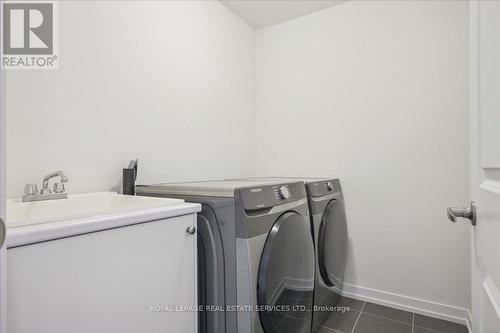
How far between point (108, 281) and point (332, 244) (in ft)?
4.69

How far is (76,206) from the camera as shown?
1.27m

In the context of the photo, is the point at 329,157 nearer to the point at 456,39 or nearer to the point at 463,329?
the point at 456,39

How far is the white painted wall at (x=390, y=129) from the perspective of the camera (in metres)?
1.89

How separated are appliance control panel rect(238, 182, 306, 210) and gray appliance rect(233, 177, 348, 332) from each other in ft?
0.80

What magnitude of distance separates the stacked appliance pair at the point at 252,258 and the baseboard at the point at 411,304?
91 centimetres

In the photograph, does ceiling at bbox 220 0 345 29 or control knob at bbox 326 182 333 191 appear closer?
control knob at bbox 326 182 333 191

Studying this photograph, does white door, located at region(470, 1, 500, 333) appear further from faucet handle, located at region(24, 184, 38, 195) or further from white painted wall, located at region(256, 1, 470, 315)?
faucet handle, located at region(24, 184, 38, 195)

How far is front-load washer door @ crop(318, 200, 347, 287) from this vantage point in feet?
5.61

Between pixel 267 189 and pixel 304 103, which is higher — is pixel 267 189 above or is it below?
below

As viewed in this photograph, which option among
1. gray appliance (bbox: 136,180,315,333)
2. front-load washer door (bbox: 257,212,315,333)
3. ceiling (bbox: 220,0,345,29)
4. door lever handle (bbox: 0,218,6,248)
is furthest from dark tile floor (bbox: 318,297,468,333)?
ceiling (bbox: 220,0,345,29)

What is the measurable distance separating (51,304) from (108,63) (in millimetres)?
1273

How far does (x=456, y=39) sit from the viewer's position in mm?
1871

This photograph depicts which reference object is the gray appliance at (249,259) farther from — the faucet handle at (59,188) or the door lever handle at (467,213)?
the door lever handle at (467,213)

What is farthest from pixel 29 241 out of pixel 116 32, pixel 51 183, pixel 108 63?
pixel 116 32
